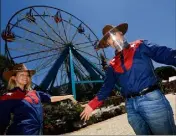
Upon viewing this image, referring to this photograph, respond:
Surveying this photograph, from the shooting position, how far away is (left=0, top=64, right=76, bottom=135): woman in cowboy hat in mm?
3305

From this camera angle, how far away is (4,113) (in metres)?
3.32

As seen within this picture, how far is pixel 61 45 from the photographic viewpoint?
1044 inches

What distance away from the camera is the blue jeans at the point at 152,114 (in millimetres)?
Result: 2949

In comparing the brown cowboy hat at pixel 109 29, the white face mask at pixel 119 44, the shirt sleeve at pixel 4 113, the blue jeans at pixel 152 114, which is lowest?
the blue jeans at pixel 152 114

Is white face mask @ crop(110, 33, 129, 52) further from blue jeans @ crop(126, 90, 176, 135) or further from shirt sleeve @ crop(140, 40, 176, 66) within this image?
blue jeans @ crop(126, 90, 176, 135)

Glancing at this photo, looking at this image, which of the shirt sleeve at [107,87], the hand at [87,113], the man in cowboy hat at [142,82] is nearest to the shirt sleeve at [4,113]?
the hand at [87,113]

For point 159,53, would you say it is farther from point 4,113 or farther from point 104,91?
point 4,113

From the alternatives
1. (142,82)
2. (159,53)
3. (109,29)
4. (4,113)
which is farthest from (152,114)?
(4,113)

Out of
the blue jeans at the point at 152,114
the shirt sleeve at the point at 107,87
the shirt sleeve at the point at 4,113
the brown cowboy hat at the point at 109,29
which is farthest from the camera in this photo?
the brown cowboy hat at the point at 109,29

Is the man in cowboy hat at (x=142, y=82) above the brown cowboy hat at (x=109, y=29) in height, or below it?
below

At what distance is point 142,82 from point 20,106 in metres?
1.43

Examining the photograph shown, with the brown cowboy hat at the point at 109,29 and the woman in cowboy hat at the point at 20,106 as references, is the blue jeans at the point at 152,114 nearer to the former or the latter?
the brown cowboy hat at the point at 109,29

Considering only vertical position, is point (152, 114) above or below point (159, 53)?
below

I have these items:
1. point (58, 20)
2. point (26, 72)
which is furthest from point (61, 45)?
point (26, 72)
